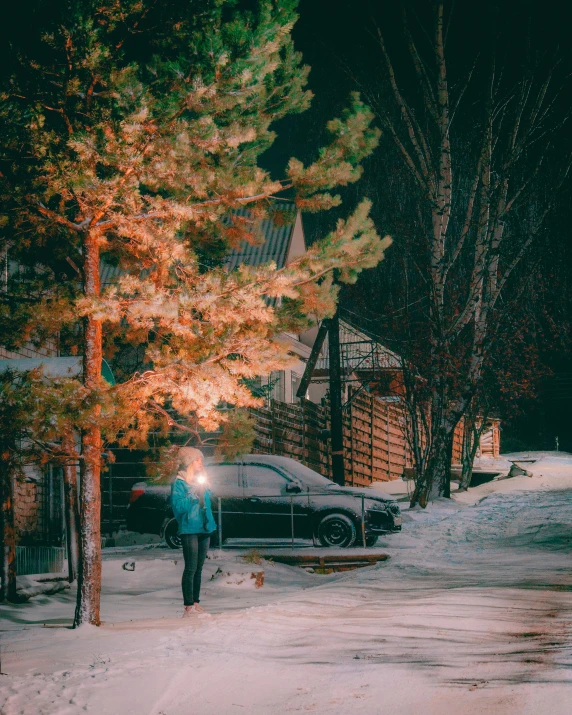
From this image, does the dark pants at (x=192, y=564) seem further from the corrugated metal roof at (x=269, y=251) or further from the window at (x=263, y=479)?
the corrugated metal roof at (x=269, y=251)

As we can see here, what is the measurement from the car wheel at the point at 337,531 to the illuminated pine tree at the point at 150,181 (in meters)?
6.23

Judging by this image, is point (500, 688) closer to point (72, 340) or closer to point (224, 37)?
point (224, 37)

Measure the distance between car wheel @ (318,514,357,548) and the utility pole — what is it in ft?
16.8

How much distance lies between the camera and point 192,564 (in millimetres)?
8523

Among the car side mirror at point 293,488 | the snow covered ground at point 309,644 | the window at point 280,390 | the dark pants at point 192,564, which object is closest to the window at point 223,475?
the car side mirror at point 293,488

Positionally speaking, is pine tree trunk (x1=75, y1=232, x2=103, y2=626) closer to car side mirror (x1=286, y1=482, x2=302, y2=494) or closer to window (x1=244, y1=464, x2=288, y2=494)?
car side mirror (x1=286, y1=482, x2=302, y2=494)

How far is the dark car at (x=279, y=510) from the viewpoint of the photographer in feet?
47.7

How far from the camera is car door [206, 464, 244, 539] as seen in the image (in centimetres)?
1481

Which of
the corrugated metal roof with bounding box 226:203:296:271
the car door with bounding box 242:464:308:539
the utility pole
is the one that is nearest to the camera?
the car door with bounding box 242:464:308:539

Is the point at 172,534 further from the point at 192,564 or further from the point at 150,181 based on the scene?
the point at 150,181

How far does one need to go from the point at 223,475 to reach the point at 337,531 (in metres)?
2.39

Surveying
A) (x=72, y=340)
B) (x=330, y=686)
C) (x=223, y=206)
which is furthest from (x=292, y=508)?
(x=330, y=686)

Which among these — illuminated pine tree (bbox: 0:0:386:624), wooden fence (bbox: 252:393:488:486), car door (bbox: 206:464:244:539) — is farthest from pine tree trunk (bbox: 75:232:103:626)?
wooden fence (bbox: 252:393:488:486)

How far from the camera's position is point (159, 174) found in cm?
821
